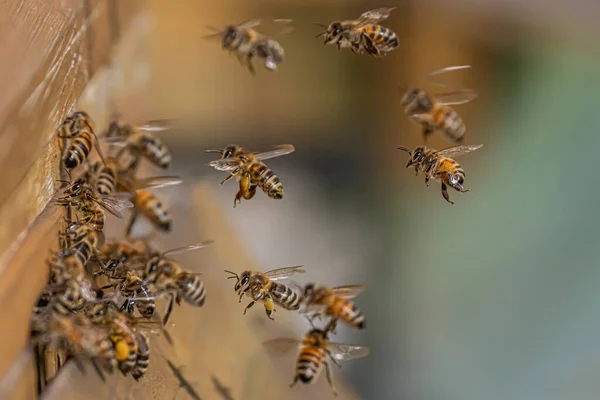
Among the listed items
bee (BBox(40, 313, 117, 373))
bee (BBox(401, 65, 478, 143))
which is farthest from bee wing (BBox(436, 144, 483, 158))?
bee (BBox(40, 313, 117, 373))

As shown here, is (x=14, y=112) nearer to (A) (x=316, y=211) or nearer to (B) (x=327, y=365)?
(B) (x=327, y=365)

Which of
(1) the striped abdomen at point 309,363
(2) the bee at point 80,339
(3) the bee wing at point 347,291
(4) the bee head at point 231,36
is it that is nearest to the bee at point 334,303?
(3) the bee wing at point 347,291

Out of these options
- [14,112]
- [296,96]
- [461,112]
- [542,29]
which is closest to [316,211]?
[296,96]

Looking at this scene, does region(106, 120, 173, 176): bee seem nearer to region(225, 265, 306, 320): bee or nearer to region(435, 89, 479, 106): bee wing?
region(225, 265, 306, 320): bee

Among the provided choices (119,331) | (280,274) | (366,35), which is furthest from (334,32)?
(119,331)

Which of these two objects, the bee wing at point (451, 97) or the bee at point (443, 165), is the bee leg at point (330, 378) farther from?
the bee wing at point (451, 97)

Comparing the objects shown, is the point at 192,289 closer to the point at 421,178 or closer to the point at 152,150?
the point at 152,150
